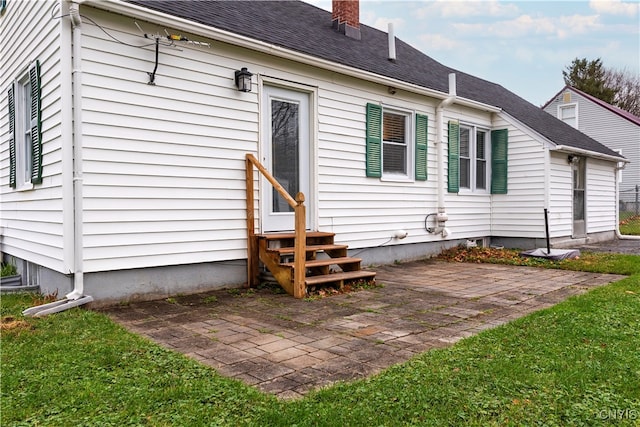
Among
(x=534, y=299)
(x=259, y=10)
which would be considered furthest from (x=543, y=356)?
(x=259, y=10)

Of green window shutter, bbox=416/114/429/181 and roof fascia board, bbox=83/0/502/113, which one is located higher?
roof fascia board, bbox=83/0/502/113

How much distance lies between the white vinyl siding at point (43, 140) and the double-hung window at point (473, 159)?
7.48 metres

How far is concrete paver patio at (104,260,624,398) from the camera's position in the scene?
118 inches

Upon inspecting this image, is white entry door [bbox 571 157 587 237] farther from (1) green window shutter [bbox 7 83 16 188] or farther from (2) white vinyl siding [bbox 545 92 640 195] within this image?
(2) white vinyl siding [bbox 545 92 640 195]

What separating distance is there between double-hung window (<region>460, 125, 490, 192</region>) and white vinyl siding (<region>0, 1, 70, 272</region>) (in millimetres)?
7485

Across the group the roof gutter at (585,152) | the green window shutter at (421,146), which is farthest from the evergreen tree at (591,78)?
the green window shutter at (421,146)

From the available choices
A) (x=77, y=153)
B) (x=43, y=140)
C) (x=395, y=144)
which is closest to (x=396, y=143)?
(x=395, y=144)

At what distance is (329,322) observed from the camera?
13.6 ft

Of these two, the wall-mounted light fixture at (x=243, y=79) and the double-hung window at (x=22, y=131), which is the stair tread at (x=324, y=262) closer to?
the wall-mounted light fixture at (x=243, y=79)

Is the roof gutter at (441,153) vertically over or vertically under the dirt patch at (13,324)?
over

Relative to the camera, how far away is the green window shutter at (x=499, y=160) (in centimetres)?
1026

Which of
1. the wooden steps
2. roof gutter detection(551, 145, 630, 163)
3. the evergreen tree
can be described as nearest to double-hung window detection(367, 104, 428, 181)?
the wooden steps

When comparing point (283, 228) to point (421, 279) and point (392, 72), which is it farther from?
point (392, 72)

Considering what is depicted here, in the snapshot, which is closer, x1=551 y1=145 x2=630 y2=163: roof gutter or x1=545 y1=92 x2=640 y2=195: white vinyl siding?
x1=551 y1=145 x2=630 y2=163: roof gutter
